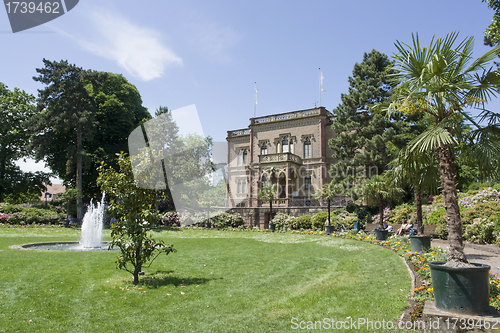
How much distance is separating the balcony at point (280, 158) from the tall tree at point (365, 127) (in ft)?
19.5

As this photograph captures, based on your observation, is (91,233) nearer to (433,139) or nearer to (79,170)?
(79,170)

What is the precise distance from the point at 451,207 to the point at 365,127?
2516cm

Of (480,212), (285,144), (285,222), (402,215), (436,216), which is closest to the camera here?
(480,212)

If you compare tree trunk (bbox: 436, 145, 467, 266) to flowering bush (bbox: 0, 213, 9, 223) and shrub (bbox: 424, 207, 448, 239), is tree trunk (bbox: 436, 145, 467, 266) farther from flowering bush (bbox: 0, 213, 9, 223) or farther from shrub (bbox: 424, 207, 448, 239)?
flowering bush (bbox: 0, 213, 9, 223)

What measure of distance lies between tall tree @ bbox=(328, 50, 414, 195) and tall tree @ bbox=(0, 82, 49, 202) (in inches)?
1257

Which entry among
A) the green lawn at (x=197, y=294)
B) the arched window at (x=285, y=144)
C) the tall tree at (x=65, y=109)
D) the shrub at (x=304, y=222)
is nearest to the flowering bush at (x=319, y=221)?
the shrub at (x=304, y=222)

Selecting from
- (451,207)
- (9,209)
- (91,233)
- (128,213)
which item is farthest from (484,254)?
(9,209)

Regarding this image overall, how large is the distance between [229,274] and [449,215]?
19.3ft

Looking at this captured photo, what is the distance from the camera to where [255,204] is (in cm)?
3741

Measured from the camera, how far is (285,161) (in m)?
36.8

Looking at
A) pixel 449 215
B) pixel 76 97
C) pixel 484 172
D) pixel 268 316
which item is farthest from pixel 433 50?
pixel 76 97

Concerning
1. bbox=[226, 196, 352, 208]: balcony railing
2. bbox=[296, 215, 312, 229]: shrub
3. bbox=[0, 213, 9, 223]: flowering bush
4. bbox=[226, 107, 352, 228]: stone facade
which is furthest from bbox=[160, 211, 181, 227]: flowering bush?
bbox=[0, 213, 9, 223]: flowering bush

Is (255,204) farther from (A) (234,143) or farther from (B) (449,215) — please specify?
(B) (449,215)

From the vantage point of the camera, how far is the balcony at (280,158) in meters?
36.7
